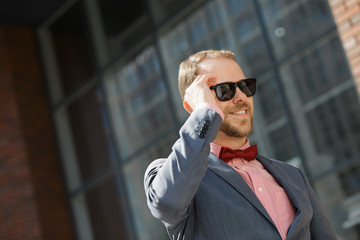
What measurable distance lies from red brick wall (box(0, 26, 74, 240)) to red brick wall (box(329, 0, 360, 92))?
507 cm

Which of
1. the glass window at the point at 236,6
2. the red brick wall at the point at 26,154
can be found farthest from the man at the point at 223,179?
the red brick wall at the point at 26,154

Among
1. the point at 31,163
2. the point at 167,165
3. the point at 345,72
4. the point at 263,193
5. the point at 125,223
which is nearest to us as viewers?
the point at 167,165

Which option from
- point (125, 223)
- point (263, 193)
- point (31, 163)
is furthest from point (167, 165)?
point (31, 163)

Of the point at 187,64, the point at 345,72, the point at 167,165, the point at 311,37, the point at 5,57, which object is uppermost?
the point at 5,57

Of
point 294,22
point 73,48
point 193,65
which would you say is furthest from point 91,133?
point 193,65

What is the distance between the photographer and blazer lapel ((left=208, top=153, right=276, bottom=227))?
2.07 meters

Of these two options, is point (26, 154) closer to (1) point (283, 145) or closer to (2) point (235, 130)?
(1) point (283, 145)

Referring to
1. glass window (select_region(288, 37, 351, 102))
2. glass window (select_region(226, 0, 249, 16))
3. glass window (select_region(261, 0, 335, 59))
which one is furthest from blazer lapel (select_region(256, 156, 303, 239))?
glass window (select_region(226, 0, 249, 16))

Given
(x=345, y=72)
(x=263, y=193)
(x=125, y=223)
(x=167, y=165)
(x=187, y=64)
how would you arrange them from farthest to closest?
(x=125, y=223), (x=345, y=72), (x=187, y=64), (x=263, y=193), (x=167, y=165)

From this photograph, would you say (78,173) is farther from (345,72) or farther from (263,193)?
(263,193)

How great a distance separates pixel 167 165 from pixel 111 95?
675cm

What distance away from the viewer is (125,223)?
8.34 m

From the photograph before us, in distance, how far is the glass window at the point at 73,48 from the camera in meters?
9.16

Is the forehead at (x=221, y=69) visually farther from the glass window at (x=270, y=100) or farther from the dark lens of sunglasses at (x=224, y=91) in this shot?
the glass window at (x=270, y=100)
